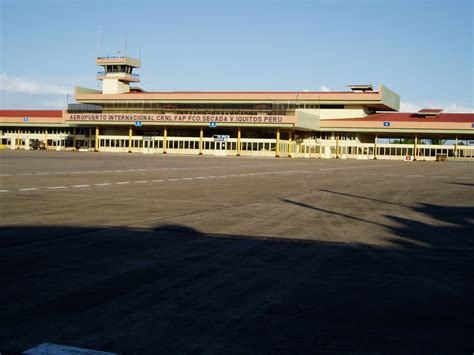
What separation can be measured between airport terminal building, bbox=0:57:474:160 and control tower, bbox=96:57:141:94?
0.65 ft

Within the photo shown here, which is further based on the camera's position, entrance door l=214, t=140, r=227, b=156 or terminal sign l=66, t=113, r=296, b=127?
entrance door l=214, t=140, r=227, b=156

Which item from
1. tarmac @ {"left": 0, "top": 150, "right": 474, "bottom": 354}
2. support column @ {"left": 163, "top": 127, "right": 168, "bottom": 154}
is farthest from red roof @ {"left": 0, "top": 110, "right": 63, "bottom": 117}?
tarmac @ {"left": 0, "top": 150, "right": 474, "bottom": 354}

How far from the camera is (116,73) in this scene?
108750 millimetres

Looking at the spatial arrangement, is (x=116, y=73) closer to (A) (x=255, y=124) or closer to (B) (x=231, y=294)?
(A) (x=255, y=124)

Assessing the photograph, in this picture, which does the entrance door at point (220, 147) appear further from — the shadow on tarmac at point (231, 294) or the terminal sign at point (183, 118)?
the shadow on tarmac at point (231, 294)

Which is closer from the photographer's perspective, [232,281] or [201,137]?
[232,281]

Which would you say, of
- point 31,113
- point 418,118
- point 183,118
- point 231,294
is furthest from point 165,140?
point 231,294

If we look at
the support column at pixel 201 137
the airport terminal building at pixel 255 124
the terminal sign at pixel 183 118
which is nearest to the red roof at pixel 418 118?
the airport terminal building at pixel 255 124

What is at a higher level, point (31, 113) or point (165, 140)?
point (31, 113)

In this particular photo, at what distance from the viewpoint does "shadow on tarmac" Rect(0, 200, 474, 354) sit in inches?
186

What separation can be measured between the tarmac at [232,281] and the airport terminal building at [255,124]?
7501 cm

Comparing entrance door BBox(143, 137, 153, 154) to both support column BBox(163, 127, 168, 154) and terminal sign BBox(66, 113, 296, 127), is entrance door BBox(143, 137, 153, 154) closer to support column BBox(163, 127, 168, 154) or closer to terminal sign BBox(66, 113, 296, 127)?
support column BBox(163, 127, 168, 154)

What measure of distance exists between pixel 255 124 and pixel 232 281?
269 feet

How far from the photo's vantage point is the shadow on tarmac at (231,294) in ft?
15.5
